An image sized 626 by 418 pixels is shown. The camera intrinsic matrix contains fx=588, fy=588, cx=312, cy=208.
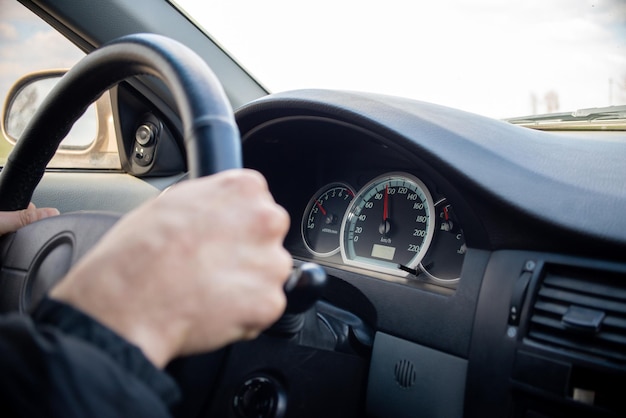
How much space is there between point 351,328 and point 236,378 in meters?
0.43

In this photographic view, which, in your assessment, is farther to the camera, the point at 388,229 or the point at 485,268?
the point at 388,229

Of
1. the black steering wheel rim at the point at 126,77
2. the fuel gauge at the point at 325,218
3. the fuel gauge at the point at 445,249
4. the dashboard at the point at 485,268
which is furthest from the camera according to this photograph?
the fuel gauge at the point at 325,218

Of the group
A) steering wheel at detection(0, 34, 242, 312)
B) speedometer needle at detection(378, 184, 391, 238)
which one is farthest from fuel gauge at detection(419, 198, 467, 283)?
steering wheel at detection(0, 34, 242, 312)

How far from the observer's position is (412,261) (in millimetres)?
1614

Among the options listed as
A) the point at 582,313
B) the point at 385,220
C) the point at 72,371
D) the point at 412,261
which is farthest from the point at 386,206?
the point at 72,371

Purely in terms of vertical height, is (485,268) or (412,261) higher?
(485,268)

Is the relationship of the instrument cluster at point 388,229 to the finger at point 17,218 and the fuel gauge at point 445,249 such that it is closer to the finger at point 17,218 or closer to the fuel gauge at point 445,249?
the fuel gauge at point 445,249

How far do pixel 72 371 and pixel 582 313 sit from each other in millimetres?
888

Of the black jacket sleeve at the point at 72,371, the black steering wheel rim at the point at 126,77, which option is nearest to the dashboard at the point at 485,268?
the black steering wheel rim at the point at 126,77

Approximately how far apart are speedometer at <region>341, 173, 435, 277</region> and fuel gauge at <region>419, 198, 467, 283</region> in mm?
19

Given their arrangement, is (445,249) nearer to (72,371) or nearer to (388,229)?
(388,229)

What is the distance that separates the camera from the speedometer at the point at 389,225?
5.38ft

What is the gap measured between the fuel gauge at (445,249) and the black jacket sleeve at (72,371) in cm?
112

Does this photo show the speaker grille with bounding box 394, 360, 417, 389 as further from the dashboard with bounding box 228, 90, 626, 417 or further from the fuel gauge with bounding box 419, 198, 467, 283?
the fuel gauge with bounding box 419, 198, 467, 283
